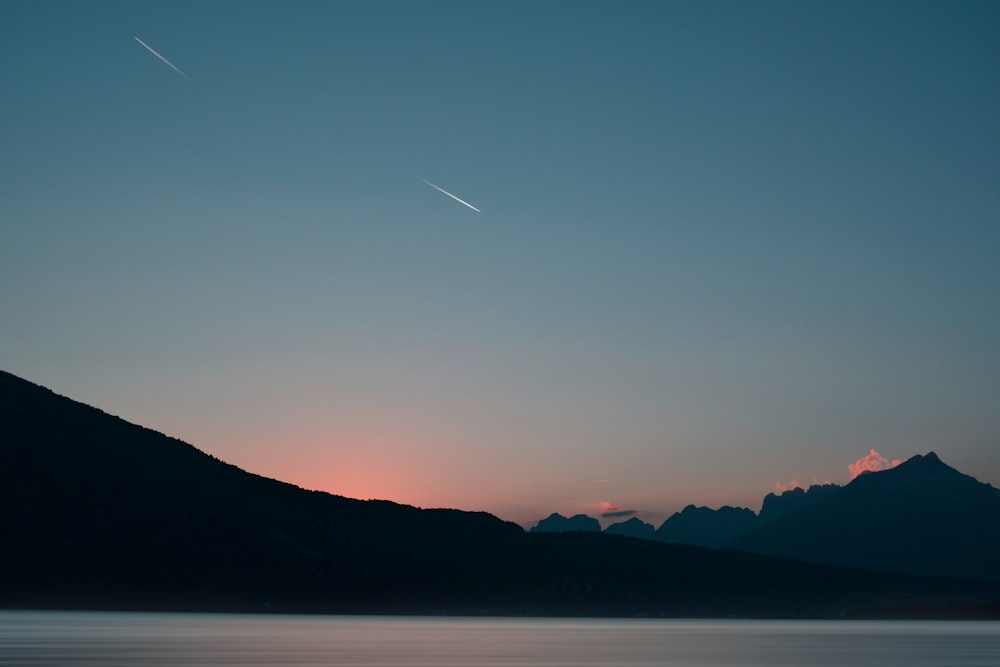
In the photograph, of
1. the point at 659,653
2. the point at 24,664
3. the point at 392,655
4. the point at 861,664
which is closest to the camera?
the point at 24,664

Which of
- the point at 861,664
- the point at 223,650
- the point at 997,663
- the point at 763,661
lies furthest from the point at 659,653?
the point at 223,650

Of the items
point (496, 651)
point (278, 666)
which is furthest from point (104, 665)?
point (496, 651)

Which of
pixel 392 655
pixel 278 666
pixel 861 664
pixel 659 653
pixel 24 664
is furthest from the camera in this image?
pixel 659 653

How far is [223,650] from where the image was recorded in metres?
79.2

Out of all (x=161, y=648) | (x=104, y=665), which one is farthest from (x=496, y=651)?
(x=104, y=665)

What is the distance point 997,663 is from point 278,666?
47434 mm

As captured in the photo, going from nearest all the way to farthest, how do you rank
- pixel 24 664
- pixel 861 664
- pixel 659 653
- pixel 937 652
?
pixel 24 664, pixel 861 664, pixel 659 653, pixel 937 652

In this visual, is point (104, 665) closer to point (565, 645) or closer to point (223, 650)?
point (223, 650)

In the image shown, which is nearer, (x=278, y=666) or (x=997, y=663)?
(x=278, y=666)

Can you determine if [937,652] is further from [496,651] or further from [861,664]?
[496,651]

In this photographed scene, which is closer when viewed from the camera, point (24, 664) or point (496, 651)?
point (24, 664)

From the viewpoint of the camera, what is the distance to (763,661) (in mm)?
76188

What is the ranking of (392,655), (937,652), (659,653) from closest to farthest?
(392,655) → (659,653) → (937,652)

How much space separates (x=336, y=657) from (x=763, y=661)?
28846 mm
